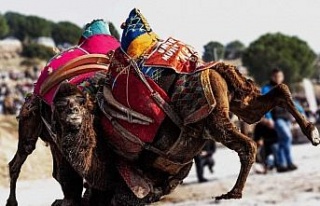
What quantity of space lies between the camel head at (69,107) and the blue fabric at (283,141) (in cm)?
829

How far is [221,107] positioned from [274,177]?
8284 millimetres

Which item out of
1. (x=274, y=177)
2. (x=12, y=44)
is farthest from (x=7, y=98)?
(x=12, y=44)

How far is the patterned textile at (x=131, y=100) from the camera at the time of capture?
17.0ft

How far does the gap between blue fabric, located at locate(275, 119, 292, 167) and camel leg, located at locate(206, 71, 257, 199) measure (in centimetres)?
830

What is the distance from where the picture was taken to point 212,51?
5.87m

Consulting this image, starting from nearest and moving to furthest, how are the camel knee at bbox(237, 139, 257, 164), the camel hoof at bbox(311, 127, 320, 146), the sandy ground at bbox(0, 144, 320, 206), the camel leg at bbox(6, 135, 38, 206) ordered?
the camel knee at bbox(237, 139, 257, 164), the camel hoof at bbox(311, 127, 320, 146), the camel leg at bbox(6, 135, 38, 206), the sandy ground at bbox(0, 144, 320, 206)

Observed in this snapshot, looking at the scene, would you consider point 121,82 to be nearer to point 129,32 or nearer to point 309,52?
point 129,32

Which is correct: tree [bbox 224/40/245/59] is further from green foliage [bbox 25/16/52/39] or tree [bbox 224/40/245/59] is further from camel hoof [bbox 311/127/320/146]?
green foliage [bbox 25/16/52/39]

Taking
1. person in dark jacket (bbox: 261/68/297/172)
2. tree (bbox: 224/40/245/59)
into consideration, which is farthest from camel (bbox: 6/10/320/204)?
person in dark jacket (bbox: 261/68/297/172)

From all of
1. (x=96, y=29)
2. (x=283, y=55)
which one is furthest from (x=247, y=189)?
(x=283, y=55)

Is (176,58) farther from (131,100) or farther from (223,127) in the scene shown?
(223,127)

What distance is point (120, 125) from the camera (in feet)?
17.7

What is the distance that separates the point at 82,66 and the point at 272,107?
1625mm

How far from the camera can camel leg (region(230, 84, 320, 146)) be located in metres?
4.96
